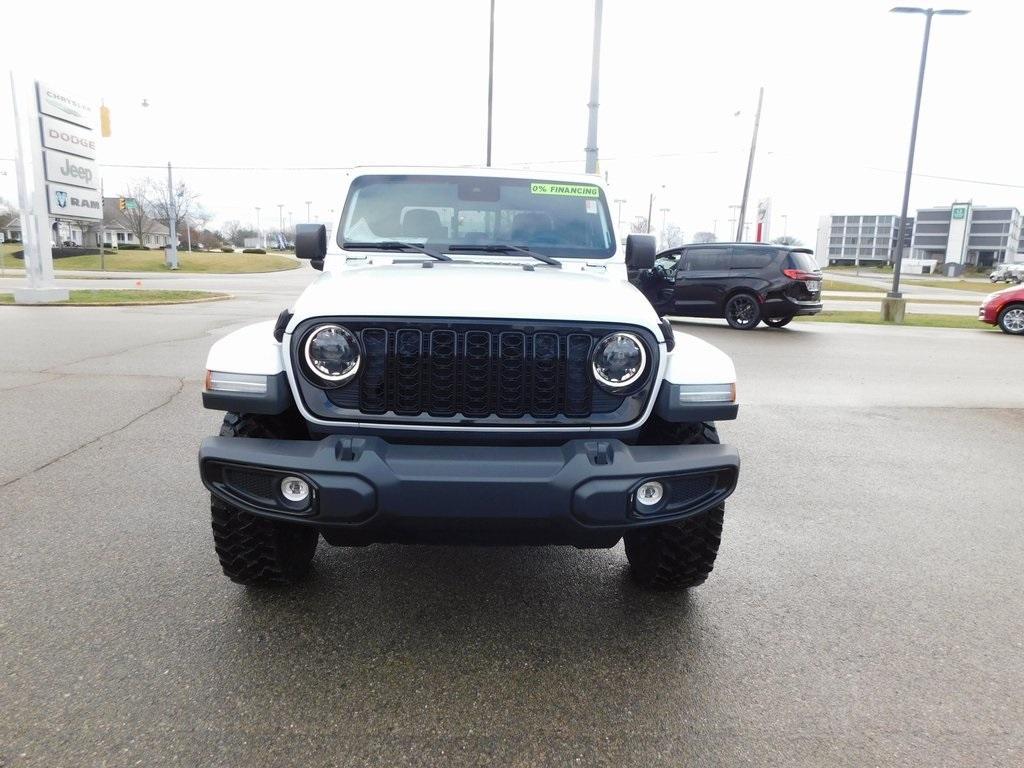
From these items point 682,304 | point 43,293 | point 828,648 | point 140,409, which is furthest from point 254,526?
point 43,293

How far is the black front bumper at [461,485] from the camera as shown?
2.40 metres

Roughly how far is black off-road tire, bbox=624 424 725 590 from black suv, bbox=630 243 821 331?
497 inches

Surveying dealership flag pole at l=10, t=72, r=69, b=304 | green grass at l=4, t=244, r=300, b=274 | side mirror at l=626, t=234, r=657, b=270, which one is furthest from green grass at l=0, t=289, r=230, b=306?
green grass at l=4, t=244, r=300, b=274

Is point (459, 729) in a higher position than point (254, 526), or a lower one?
lower

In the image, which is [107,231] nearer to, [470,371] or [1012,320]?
[1012,320]

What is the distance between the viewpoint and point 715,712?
8.02 ft

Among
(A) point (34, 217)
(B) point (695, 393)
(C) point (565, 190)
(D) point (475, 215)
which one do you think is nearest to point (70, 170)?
(A) point (34, 217)

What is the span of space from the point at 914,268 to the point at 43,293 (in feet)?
329

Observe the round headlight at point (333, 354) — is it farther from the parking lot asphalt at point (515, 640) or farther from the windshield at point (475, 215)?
the windshield at point (475, 215)

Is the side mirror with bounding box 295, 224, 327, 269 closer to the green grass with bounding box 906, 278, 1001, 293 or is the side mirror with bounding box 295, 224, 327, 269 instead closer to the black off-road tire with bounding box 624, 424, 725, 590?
the black off-road tire with bounding box 624, 424, 725, 590

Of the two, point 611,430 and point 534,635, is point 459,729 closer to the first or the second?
point 534,635

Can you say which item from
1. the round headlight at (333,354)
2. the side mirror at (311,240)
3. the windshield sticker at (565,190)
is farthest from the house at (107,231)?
the round headlight at (333,354)

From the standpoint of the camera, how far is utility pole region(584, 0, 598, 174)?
14336 mm

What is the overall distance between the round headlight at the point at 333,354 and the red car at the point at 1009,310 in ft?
Result: 57.6
